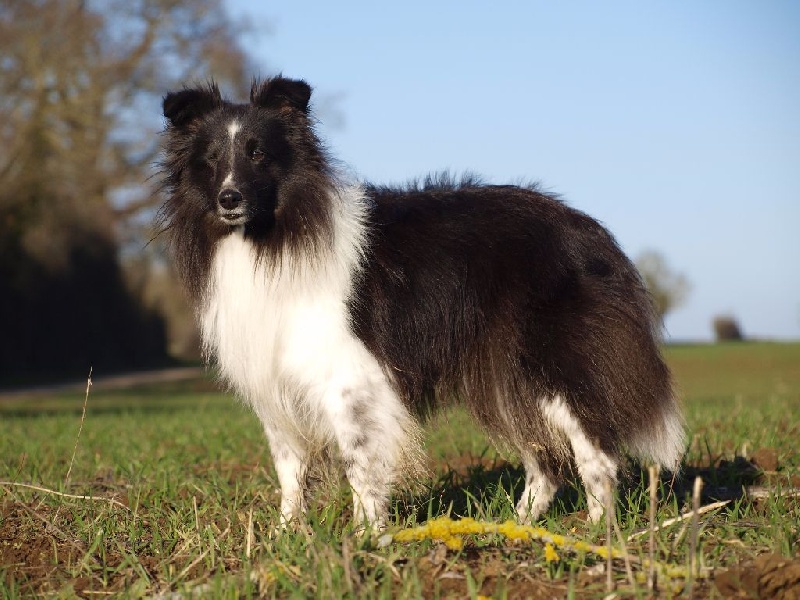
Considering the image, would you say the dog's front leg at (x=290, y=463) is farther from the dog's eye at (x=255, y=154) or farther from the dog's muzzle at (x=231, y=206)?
the dog's eye at (x=255, y=154)

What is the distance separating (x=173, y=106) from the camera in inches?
174

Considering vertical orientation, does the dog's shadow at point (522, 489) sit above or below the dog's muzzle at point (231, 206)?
below

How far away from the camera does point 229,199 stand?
161 inches

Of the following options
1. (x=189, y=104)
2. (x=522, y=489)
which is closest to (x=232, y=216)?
(x=189, y=104)

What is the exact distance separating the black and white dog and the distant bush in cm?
5031

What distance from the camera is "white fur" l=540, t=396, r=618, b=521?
4.29 meters

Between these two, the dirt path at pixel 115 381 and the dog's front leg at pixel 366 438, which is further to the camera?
the dirt path at pixel 115 381

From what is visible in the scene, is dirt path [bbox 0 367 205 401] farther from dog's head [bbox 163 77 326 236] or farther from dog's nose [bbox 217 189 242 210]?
dog's nose [bbox 217 189 242 210]

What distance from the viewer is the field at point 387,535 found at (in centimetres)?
292

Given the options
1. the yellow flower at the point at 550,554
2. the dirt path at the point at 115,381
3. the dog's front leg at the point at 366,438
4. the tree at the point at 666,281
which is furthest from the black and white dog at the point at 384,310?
the tree at the point at 666,281

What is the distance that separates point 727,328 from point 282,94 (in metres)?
51.4

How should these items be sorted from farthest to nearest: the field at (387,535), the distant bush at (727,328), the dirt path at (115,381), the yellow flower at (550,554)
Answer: the distant bush at (727,328), the dirt path at (115,381), the yellow flower at (550,554), the field at (387,535)

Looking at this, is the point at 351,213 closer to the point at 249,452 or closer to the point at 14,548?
the point at 14,548

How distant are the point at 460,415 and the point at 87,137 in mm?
24956
